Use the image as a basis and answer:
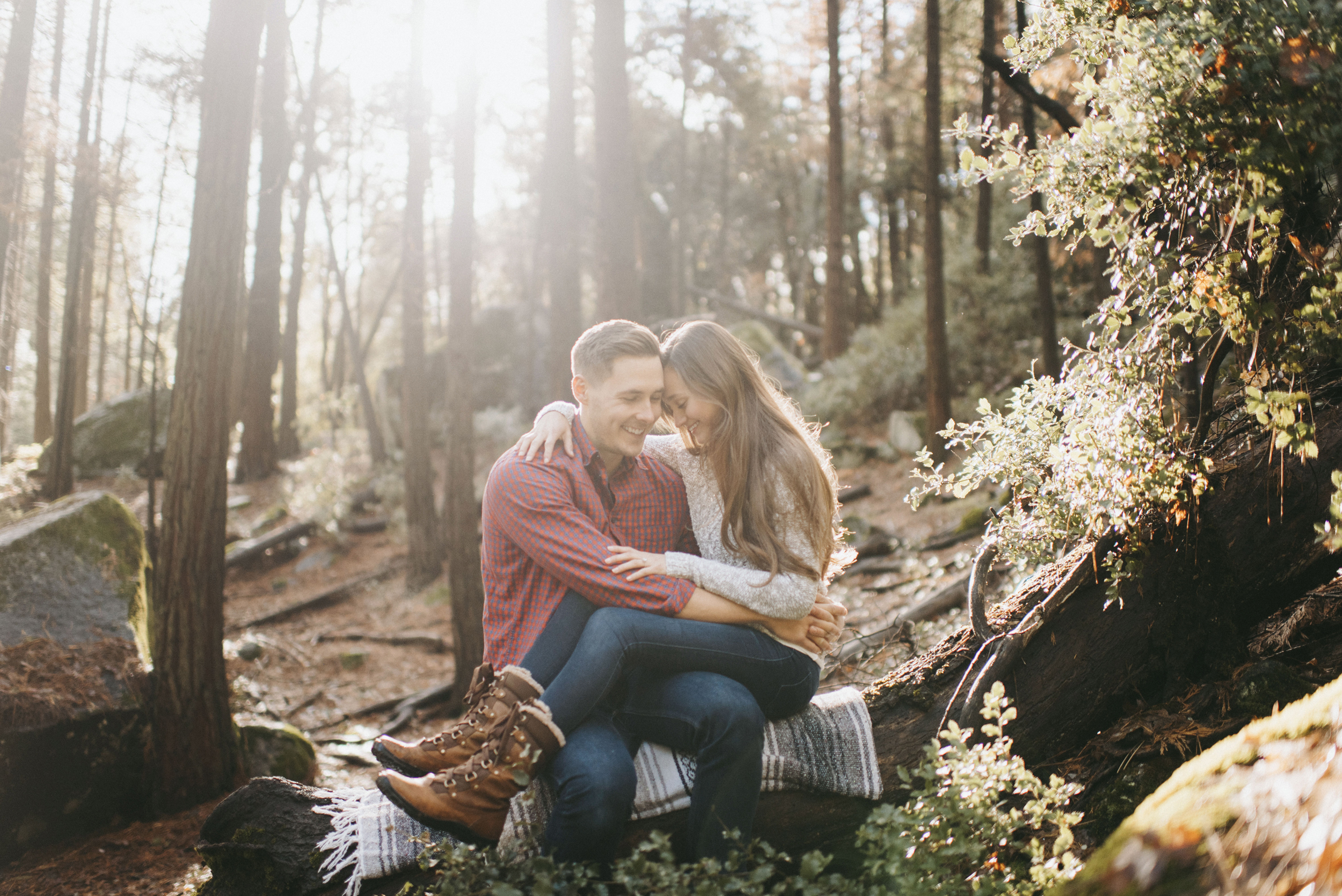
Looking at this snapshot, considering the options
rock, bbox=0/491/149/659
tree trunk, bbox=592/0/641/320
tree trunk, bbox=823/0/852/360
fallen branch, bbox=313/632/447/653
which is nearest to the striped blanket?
rock, bbox=0/491/149/659

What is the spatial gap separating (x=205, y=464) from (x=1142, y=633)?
5340mm

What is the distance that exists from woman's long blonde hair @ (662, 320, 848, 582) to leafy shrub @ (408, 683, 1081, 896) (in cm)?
94

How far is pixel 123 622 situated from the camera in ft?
18.8

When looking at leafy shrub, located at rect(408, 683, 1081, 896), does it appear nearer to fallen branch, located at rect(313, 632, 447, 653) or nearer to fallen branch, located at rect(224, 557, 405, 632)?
fallen branch, located at rect(313, 632, 447, 653)

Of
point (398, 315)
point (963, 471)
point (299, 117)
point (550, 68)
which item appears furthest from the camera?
point (398, 315)

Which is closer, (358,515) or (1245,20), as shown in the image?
(1245,20)

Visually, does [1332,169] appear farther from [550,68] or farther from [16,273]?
[16,273]

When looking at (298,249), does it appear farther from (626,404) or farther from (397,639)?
(626,404)

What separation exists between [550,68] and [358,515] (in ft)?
28.3

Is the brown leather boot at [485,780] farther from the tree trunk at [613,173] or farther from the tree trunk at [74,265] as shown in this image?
the tree trunk at [74,265]

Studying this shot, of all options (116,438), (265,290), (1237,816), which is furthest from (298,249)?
(1237,816)

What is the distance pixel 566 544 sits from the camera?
3027mm

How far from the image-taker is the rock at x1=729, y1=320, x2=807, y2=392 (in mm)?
15570

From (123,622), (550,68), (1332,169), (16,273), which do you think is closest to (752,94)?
(550,68)
